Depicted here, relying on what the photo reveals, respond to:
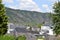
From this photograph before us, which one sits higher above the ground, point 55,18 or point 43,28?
point 55,18

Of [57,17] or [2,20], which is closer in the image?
[2,20]

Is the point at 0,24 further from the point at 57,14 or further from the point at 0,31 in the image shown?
the point at 57,14

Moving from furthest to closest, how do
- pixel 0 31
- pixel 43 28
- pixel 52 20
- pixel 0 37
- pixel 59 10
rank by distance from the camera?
1. pixel 43 28
2. pixel 52 20
3. pixel 59 10
4. pixel 0 31
5. pixel 0 37

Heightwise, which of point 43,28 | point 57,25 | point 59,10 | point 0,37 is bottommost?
point 43,28

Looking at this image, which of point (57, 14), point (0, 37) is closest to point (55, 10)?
point (57, 14)

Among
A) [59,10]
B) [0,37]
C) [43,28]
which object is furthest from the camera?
[43,28]

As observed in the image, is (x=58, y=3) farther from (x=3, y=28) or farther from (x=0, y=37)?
(x=0, y=37)

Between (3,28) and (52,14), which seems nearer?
(3,28)

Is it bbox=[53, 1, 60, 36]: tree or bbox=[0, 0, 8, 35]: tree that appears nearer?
bbox=[0, 0, 8, 35]: tree

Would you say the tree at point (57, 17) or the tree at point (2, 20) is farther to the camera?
the tree at point (57, 17)

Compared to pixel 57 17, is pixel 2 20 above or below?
above
